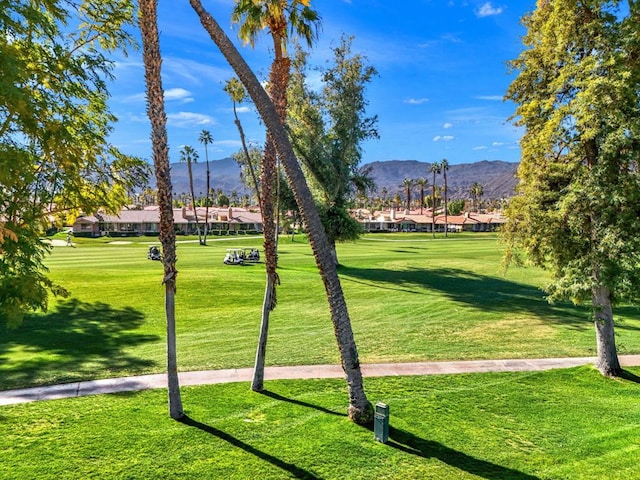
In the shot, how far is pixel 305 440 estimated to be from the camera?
9.74 m

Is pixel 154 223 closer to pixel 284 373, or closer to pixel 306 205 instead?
pixel 284 373

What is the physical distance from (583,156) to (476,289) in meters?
16.9

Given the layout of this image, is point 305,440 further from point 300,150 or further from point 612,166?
point 300,150

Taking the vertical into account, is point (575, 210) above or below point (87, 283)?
above

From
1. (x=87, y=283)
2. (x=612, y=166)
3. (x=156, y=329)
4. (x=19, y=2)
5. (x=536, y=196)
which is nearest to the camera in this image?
(x=19, y=2)

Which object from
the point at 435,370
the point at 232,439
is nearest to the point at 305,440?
the point at 232,439

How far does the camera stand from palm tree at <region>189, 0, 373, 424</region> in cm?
996

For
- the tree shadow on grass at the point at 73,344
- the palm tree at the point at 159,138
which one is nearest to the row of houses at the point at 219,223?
the tree shadow on grass at the point at 73,344

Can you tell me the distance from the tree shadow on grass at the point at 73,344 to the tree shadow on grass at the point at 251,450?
421cm

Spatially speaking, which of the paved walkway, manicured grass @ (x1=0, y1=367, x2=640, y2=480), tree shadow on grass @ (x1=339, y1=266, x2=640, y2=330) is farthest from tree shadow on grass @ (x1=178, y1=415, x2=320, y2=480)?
tree shadow on grass @ (x1=339, y1=266, x2=640, y2=330)

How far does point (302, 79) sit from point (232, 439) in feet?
101

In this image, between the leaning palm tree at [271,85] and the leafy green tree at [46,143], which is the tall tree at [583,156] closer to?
the leaning palm tree at [271,85]

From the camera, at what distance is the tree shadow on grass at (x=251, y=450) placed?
8523 mm

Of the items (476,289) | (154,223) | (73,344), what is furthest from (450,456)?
(154,223)
